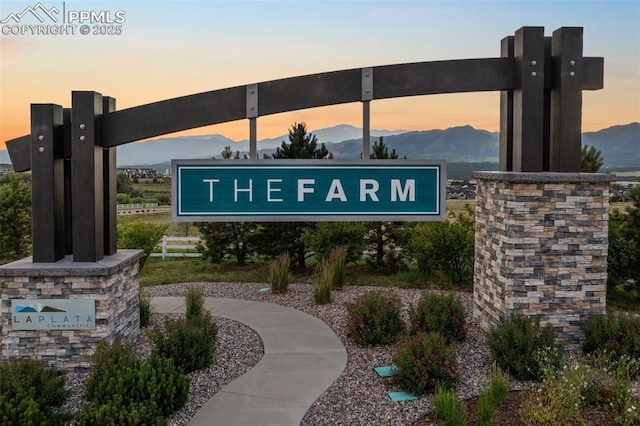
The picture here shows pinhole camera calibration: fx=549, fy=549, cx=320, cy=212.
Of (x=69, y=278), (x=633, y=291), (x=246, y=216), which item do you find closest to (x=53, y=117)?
(x=69, y=278)

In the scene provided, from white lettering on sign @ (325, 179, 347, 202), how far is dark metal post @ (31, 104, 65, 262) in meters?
3.57

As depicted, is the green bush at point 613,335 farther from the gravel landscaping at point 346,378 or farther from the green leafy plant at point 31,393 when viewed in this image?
the green leafy plant at point 31,393

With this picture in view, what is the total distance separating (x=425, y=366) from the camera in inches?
243

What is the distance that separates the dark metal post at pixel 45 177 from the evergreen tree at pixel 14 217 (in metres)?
12.8

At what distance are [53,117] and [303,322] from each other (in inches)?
191

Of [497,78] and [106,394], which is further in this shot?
[497,78]

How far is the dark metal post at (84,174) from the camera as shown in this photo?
23.0ft

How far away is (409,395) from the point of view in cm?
609

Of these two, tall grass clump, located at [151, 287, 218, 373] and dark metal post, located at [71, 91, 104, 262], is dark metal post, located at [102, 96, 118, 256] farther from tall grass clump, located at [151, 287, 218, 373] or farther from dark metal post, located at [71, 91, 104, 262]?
tall grass clump, located at [151, 287, 218, 373]

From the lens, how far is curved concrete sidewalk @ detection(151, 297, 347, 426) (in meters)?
5.74

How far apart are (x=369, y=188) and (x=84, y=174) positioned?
3641 millimetres

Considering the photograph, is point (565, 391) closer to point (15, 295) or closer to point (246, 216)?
point (246, 216)

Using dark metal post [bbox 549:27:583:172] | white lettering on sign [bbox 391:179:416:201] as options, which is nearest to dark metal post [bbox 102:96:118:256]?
white lettering on sign [bbox 391:179:416:201]

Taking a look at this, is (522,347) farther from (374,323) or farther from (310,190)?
(310,190)
